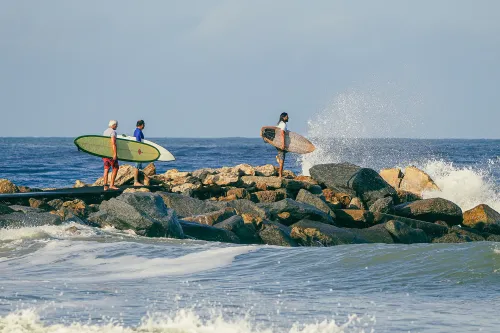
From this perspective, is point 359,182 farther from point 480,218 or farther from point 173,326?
point 173,326

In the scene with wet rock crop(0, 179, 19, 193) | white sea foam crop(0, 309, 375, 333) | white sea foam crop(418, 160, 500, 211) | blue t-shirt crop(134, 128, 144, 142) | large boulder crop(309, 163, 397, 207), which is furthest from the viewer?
white sea foam crop(418, 160, 500, 211)

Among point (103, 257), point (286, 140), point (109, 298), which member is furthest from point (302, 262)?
point (286, 140)

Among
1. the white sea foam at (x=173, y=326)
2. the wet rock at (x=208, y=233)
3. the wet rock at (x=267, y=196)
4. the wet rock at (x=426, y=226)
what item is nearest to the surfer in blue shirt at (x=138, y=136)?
the wet rock at (x=267, y=196)

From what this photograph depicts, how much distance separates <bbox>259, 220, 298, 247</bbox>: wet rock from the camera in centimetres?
1399

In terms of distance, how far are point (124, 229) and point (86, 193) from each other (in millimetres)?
4763

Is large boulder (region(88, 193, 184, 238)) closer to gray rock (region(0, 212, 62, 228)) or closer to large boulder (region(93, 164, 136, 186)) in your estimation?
gray rock (region(0, 212, 62, 228))

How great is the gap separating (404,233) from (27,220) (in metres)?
6.69

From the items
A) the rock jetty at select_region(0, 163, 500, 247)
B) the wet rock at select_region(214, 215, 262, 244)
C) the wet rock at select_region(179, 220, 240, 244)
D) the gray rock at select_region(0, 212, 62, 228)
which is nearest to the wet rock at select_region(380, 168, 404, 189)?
the rock jetty at select_region(0, 163, 500, 247)

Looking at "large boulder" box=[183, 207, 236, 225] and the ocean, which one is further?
"large boulder" box=[183, 207, 236, 225]

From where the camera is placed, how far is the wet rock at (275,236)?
45.9ft

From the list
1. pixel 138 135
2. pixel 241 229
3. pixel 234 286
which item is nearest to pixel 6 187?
pixel 138 135

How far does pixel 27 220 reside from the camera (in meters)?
14.0

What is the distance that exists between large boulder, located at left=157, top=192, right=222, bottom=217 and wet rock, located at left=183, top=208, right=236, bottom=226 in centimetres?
110

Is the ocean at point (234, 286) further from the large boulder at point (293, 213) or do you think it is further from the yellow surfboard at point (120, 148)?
the yellow surfboard at point (120, 148)
